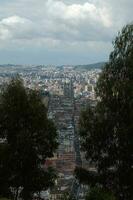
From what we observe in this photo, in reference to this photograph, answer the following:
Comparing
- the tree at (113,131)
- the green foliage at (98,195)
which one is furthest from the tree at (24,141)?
the green foliage at (98,195)

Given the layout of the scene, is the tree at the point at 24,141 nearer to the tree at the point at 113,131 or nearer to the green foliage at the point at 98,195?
the tree at the point at 113,131

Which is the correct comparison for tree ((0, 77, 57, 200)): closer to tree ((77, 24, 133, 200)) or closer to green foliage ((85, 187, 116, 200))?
tree ((77, 24, 133, 200))

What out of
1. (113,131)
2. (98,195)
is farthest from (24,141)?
(98,195)

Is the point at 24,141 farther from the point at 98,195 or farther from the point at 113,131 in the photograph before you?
the point at 98,195

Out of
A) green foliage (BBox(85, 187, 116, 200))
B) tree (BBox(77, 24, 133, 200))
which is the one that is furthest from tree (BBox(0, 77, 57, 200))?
green foliage (BBox(85, 187, 116, 200))

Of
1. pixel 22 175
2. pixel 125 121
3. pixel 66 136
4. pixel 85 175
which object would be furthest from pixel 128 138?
pixel 66 136
